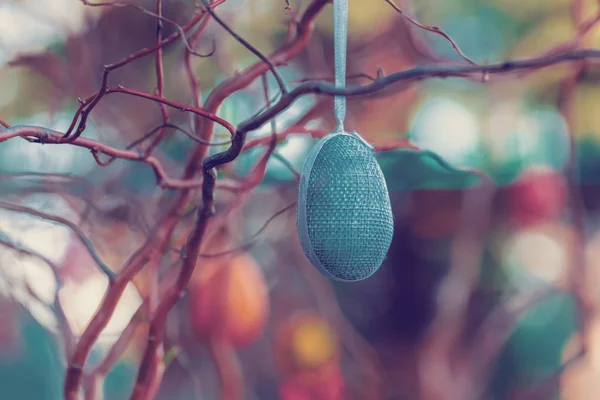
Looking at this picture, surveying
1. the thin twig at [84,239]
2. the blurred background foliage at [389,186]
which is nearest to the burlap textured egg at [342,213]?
the thin twig at [84,239]

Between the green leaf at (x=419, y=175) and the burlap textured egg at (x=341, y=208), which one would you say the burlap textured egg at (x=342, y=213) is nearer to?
the burlap textured egg at (x=341, y=208)

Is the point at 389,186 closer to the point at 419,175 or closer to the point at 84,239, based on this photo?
the point at 419,175

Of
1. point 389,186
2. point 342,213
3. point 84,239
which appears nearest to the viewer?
point 342,213

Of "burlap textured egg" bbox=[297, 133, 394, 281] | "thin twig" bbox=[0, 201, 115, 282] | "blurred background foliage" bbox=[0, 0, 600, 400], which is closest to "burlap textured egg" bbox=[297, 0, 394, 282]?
"burlap textured egg" bbox=[297, 133, 394, 281]

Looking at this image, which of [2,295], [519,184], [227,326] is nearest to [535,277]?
[519,184]

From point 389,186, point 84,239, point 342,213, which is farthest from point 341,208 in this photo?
point 389,186

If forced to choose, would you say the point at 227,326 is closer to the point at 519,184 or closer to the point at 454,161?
the point at 454,161

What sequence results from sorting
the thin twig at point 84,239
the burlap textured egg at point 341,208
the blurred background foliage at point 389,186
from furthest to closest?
the blurred background foliage at point 389,186, the thin twig at point 84,239, the burlap textured egg at point 341,208
